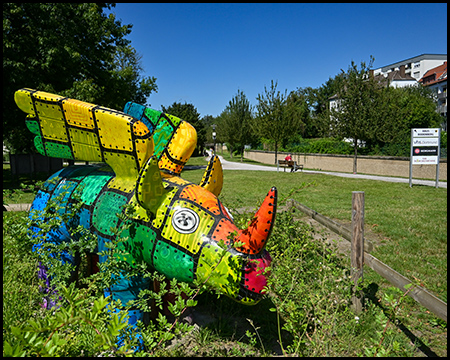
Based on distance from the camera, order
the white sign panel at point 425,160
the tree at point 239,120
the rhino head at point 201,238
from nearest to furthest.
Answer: the rhino head at point 201,238
the white sign panel at point 425,160
the tree at point 239,120

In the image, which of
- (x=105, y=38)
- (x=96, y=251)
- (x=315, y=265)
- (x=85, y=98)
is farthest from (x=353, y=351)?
(x=105, y=38)

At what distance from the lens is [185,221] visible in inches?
97.4

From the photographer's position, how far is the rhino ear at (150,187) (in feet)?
7.77

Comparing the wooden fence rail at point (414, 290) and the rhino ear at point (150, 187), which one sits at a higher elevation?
the rhino ear at point (150, 187)

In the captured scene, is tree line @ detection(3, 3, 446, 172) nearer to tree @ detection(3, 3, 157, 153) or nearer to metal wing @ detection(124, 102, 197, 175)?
tree @ detection(3, 3, 157, 153)

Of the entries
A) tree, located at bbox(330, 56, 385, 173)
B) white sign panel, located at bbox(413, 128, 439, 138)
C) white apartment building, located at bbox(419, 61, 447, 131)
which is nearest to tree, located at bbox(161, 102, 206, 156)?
tree, located at bbox(330, 56, 385, 173)

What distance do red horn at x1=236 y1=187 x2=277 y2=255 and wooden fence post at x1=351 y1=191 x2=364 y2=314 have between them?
5.93 ft

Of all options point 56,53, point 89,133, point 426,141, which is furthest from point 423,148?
point 56,53

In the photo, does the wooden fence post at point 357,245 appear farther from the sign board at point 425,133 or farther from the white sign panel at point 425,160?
the sign board at point 425,133

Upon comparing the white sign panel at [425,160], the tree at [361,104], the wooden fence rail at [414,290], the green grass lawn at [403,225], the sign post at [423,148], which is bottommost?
the green grass lawn at [403,225]

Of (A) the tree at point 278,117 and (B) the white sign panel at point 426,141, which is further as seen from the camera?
(A) the tree at point 278,117

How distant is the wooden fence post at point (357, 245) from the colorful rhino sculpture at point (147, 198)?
1.66 m

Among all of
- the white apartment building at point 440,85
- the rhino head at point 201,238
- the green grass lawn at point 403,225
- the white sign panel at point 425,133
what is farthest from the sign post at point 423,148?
the white apartment building at point 440,85

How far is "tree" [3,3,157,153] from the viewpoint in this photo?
11562mm
